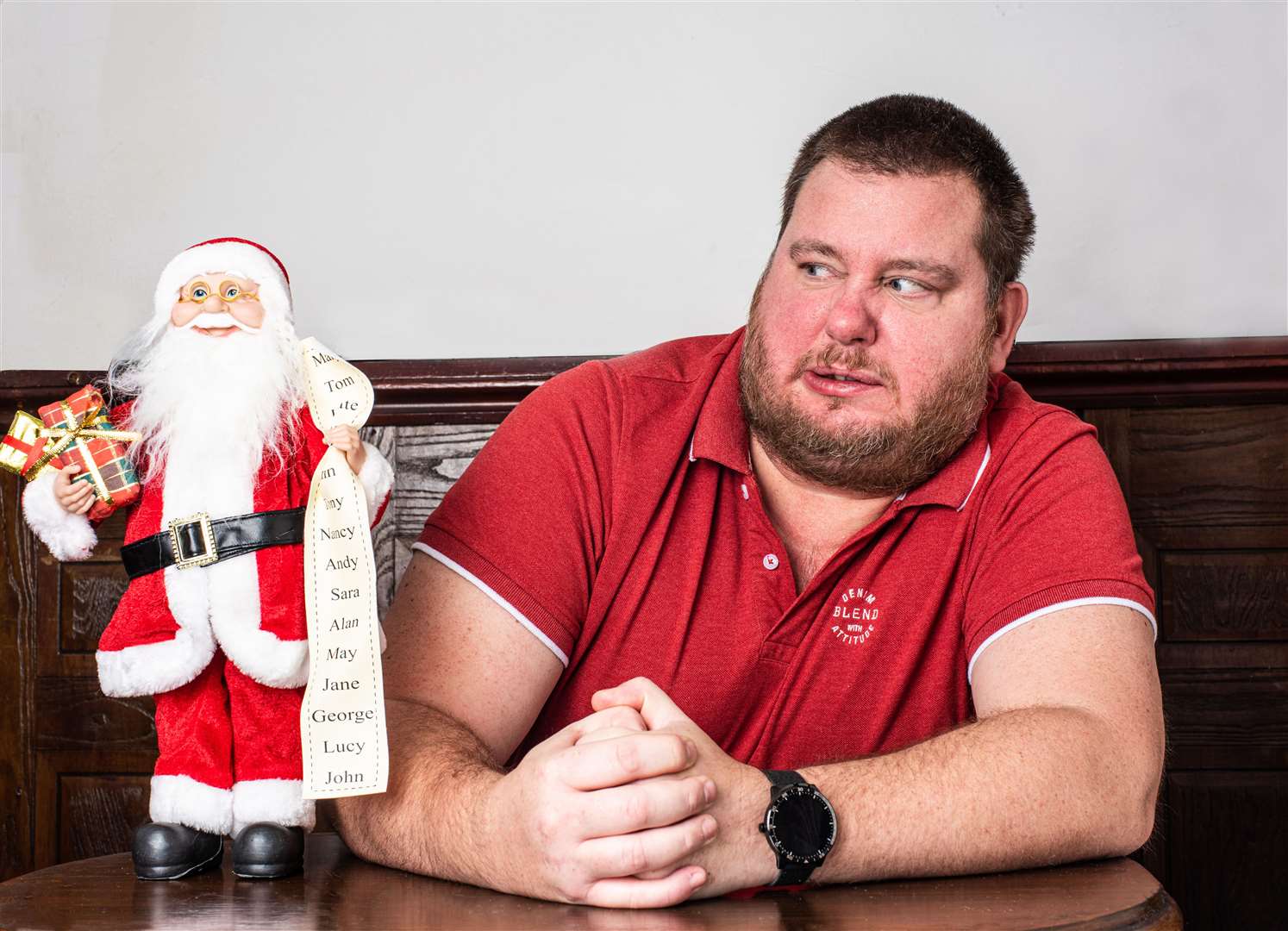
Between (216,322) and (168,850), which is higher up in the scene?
(216,322)

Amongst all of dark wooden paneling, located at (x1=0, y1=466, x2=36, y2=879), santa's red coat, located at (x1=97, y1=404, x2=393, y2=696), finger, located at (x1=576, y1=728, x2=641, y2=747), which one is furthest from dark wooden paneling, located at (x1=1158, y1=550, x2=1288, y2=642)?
dark wooden paneling, located at (x1=0, y1=466, x2=36, y2=879)

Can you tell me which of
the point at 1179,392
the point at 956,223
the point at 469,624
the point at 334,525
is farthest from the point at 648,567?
the point at 1179,392

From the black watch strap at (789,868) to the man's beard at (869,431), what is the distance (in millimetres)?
547

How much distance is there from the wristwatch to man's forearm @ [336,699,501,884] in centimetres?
24

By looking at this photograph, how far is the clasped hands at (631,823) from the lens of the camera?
3.23ft

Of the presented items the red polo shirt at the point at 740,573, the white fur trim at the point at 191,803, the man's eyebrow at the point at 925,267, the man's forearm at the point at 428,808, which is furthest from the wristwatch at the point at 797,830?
the man's eyebrow at the point at 925,267

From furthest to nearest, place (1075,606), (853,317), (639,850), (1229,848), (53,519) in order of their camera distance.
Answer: (1229,848), (853,317), (1075,606), (53,519), (639,850)

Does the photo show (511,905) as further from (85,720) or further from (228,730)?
(85,720)

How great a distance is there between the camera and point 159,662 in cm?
103

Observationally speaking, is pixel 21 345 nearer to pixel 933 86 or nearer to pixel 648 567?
pixel 648 567

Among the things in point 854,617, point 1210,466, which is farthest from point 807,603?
point 1210,466

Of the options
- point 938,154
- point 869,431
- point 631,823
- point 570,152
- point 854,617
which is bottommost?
point 631,823

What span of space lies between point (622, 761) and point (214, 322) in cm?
53

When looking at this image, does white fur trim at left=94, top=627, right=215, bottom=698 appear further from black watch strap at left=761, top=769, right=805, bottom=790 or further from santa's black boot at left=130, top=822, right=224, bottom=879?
black watch strap at left=761, top=769, right=805, bottom=790
